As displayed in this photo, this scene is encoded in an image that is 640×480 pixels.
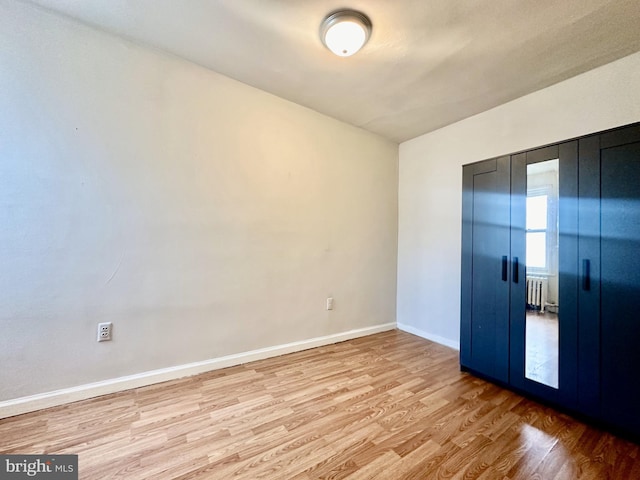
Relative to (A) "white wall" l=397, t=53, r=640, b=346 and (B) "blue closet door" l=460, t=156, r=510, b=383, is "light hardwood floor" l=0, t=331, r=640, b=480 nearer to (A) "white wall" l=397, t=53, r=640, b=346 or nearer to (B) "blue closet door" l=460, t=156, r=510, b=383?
(B) "blue closet door" l=460, t=156, r=510, b=383

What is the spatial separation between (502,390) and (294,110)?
319 cm

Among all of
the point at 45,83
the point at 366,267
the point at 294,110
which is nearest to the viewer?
the point at 45,83

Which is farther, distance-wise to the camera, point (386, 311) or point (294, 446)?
point (386, 311)

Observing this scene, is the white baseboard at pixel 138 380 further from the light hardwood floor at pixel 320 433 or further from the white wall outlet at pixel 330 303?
the white wall outlet at pixel 330 303

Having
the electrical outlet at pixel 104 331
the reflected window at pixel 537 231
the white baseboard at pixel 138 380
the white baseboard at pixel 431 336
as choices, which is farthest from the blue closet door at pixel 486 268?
the electrical outlet at pixel 104 331

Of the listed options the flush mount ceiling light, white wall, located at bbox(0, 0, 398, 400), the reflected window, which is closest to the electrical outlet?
white wall, located at bbox(0, 0, 398, 400)

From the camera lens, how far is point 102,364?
192cm

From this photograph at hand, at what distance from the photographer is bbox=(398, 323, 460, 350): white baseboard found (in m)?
2.99

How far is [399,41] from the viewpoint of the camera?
6.16 ft

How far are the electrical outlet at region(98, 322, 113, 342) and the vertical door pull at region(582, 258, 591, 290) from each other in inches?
132

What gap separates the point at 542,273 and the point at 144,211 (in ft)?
10.1

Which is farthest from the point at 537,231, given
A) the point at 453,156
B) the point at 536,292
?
the point at 453,156

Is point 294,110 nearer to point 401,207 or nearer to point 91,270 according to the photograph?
point 401,207

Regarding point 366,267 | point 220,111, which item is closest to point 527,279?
point 366,267
